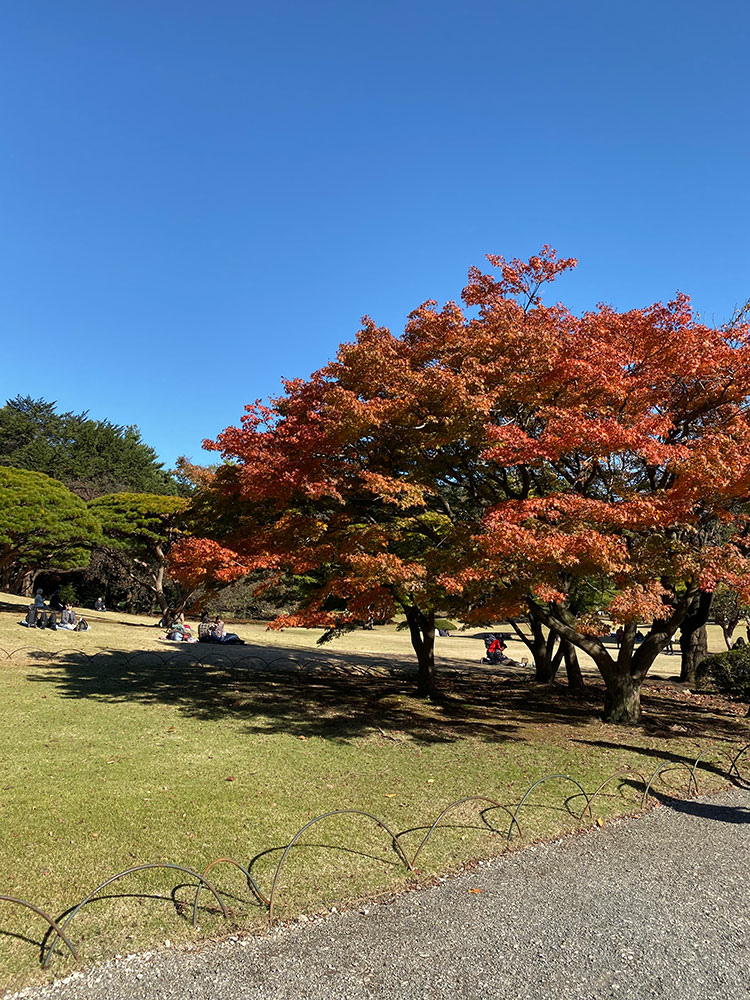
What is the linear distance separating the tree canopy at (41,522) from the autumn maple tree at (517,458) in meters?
17.5

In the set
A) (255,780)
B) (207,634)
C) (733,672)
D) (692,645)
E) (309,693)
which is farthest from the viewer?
(207,634)

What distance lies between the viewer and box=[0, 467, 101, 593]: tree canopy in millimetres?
26797

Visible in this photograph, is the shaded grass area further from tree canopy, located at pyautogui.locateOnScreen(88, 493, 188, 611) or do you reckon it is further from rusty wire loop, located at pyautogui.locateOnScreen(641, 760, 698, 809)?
tree canopy, located at pyautogui.locateOnScreen(88, 493, 188, 611)

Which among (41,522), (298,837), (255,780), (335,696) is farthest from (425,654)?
(41,522)

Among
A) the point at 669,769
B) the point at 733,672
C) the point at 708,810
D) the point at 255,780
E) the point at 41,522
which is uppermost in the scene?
the point at 41,522

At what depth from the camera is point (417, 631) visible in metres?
19.3

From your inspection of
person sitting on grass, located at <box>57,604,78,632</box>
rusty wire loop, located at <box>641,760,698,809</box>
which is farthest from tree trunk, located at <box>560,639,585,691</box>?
person sitting on grass, located at <box>57,604,78,632</box>

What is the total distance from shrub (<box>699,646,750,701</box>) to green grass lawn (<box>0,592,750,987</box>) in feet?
2.57

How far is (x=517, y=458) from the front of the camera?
10688 mm

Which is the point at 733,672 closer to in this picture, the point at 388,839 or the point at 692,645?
the point at 692,645

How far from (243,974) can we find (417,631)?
583 inches

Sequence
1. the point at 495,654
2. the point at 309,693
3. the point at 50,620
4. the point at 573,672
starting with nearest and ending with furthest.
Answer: the point at 309,693 < the point at 573,672 < the point at 50,620 < the point at 495,654

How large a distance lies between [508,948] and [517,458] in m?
7.37

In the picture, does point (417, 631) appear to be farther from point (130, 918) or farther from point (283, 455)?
point (130, 918)
